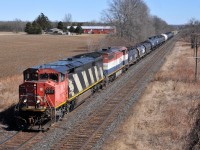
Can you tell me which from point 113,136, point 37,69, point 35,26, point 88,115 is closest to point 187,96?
point 88,115

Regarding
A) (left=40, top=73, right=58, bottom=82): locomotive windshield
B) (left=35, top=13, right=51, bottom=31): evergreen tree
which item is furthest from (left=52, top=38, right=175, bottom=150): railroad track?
(left=35, top=13, right=51, bottom=31): evergreen tree

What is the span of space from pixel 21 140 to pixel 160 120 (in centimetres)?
762

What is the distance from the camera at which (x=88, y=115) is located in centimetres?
2092

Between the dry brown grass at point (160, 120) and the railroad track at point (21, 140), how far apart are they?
3.51 metres

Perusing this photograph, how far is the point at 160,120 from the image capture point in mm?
19125

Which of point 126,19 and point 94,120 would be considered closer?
point 94,120

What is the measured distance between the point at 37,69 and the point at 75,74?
3624 mm

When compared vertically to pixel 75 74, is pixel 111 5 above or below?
above

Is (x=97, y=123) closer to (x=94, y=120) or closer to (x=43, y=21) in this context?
(x=94, y=120)

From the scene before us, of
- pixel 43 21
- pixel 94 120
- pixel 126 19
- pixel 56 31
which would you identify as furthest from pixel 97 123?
pixel 43 21

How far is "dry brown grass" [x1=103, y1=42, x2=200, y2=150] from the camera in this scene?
1545 cm

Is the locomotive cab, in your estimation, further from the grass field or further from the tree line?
the tree line

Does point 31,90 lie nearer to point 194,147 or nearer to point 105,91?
point 194,147

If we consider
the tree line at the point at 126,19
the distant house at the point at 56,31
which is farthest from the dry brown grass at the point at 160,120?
the distant house at the point at 56,31
